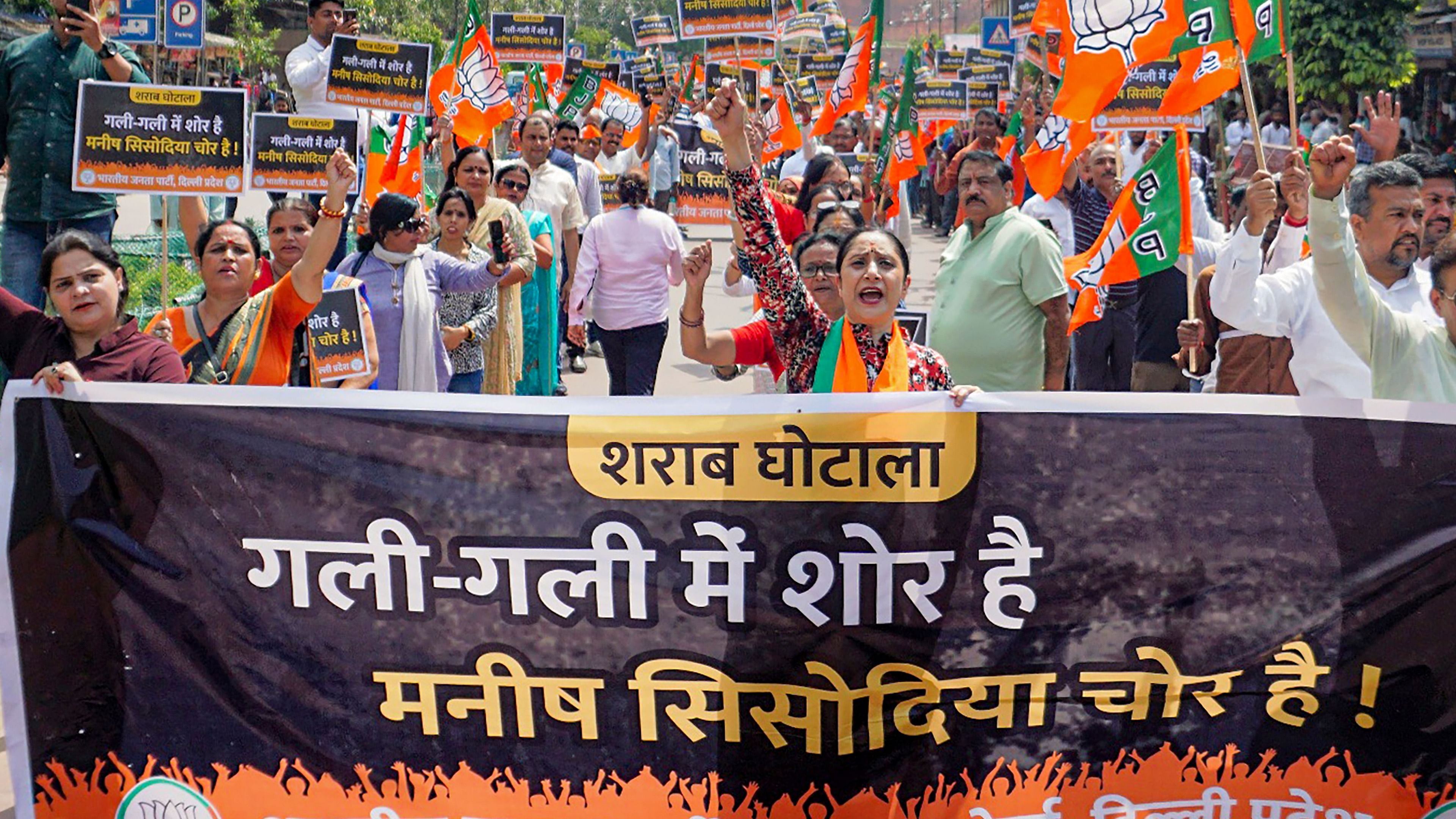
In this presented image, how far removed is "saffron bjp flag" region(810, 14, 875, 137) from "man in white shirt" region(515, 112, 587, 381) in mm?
2358

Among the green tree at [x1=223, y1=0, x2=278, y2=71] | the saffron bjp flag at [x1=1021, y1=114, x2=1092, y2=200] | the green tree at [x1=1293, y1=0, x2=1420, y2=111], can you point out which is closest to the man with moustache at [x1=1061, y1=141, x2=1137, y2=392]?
the saffron bjp flag at [x1=1021, y1=114, x2=1092, y2=200]

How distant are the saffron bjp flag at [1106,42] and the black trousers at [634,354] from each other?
3.09 metres

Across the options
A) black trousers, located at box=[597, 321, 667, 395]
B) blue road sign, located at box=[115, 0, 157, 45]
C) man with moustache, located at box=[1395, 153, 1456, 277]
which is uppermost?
blue road sign, located at box=[115, 0, 157, 45]

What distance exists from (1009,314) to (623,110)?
11.0 metres

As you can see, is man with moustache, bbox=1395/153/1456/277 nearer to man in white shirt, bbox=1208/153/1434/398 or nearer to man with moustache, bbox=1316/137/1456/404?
man in white shirt, bbox=1208/153/1434/398

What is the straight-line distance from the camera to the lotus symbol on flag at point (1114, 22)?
19.2 feet

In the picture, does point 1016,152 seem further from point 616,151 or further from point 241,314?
point 241,314

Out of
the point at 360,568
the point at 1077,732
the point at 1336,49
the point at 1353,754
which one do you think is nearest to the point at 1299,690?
the point at 1353,754

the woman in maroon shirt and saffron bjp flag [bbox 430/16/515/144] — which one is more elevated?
saffron bjp flag [bbox 430/16/515/144]

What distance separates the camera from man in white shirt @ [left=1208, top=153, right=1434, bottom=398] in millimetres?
4605

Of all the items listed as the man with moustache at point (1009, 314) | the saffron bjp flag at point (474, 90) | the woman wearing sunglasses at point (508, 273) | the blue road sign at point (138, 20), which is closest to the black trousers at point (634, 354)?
the woman wearing sunglasses at point (508, 273)

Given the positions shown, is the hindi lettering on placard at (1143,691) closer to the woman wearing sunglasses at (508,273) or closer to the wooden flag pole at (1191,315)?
the wooden flag pole at (1191,315)

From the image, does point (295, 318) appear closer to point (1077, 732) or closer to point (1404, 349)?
point (1077, 732)

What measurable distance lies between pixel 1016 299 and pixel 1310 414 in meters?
2.20
